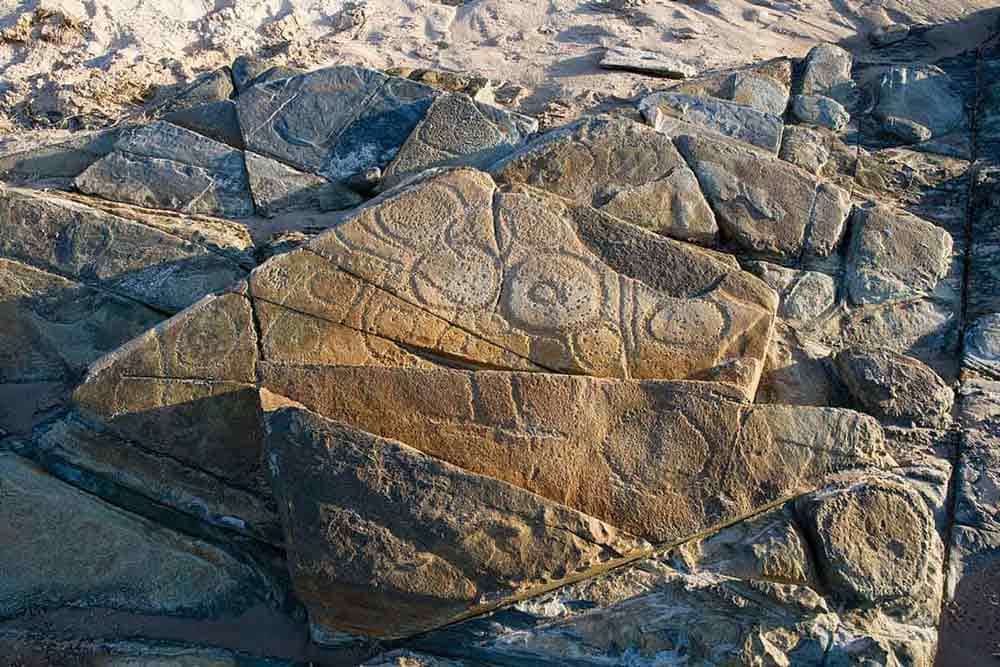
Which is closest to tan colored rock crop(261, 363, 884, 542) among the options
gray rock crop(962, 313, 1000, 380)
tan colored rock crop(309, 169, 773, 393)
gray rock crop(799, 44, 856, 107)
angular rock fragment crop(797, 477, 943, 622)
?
angular rock fragment crop(797, 477, 943, 622)

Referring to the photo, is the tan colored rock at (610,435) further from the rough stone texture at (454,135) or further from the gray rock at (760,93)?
the gray rock at (760,93)

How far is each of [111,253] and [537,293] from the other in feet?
7.11

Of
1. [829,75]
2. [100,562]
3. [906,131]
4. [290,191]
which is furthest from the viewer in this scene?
[829,75]

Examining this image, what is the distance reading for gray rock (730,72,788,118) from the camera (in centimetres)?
493

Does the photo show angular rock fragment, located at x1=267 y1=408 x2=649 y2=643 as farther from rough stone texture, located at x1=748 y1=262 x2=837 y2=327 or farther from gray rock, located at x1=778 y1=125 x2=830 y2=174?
gray rock, located at x1=778 y1=125 x2=830 y2=174

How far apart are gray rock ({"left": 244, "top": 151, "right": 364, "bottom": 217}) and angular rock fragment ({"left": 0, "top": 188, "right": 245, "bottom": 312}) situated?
0.61 metres

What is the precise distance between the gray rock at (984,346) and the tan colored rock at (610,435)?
0.92 metres

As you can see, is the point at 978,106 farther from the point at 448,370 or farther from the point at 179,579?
the point at 179,579

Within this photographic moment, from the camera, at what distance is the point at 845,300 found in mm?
3764

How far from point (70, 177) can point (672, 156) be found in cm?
339

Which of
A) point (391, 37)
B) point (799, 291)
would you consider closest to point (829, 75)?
point (799, 291)

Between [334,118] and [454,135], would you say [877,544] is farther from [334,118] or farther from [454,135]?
[334,118]

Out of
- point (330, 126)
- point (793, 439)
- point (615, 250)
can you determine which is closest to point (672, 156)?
point (615, 250)

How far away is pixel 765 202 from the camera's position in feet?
12.6
